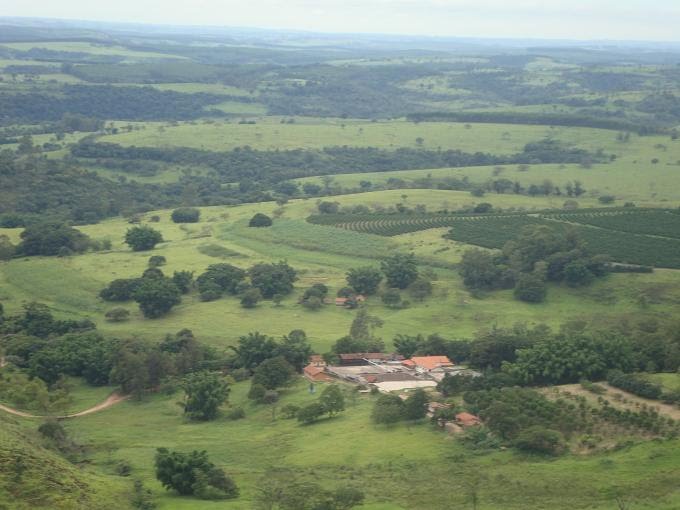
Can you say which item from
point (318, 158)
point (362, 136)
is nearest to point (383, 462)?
point (318, 158)

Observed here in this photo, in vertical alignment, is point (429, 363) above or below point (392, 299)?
above

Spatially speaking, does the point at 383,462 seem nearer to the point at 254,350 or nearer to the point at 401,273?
the point at 254,350

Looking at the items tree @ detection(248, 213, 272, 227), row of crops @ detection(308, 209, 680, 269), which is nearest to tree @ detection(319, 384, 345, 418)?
row of crops @ detection(308, 209, 680, 269)

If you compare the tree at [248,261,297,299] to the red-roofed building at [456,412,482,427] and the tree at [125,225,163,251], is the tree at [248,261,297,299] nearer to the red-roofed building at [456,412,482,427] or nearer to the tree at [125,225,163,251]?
the tree at [125,225,163,251]

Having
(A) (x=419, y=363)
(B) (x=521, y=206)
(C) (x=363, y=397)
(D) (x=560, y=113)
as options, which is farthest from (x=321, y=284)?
(D) (x=560, y=113)

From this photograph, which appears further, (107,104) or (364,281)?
(107,104)

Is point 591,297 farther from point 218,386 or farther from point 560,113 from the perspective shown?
point 560,113

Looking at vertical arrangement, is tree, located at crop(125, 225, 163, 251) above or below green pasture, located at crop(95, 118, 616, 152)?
below
